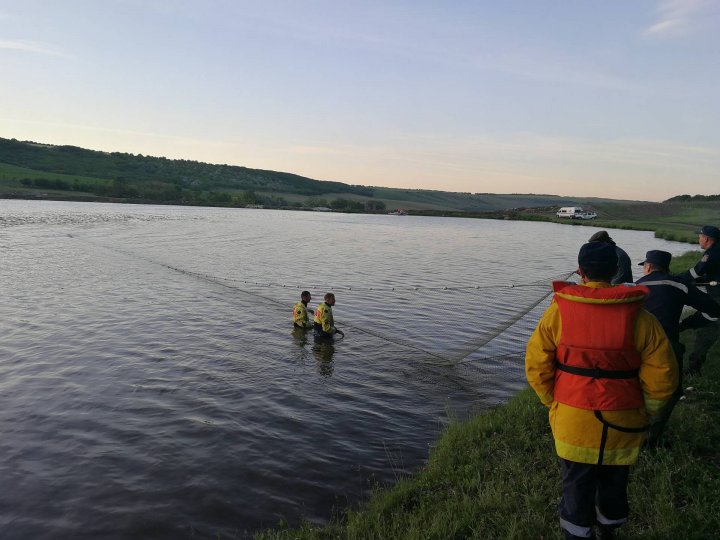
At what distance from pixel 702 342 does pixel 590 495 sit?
687 cm

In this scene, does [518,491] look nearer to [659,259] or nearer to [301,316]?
[659,259]

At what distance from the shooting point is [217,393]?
39.3 ft

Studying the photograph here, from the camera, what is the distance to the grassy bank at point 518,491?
17.7ft

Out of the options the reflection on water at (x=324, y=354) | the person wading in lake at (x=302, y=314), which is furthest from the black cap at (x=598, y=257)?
the person wading in lake at (x=302, y=314)

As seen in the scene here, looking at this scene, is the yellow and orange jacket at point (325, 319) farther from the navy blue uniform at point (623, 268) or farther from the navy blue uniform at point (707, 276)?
the navy blue uniform at point (707, 276)

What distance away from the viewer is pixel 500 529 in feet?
18.0

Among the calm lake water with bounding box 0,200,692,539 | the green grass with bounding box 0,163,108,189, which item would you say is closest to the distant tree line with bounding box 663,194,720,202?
the calm lake water with bounding box 0,200,692,539

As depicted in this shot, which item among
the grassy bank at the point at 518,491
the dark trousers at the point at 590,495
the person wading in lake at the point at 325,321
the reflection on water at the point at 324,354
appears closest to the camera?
the dark trousers at the point at 590,495

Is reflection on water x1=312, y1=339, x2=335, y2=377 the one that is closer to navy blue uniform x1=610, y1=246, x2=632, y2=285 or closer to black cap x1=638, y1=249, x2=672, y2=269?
navy blue uniform x1=610, y1=246, x2=632, y2=285

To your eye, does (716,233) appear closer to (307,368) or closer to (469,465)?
(469,465)

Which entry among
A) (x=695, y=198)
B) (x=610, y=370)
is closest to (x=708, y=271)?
(x=610, y=370)

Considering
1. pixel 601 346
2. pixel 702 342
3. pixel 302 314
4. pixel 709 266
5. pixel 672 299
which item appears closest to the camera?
pixel 601 346

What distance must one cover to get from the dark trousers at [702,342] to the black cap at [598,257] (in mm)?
6289

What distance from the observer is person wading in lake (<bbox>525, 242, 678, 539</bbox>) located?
424cm
